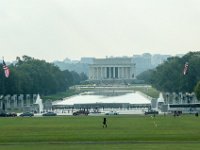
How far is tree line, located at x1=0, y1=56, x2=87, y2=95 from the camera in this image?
470 ft

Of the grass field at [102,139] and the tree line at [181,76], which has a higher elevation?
the tree line at [181,76]

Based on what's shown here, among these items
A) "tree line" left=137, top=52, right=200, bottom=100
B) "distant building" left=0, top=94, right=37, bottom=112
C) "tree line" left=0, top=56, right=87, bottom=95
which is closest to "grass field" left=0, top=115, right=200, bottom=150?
"distant building" left=0, top=94, right=37, bottom=112

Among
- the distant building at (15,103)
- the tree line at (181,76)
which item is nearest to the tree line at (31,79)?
the distant building at (15,103)

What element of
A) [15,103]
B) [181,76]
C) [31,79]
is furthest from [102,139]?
[31,79]

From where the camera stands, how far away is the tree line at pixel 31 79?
143250mm

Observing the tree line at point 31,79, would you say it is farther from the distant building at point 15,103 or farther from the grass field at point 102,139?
the grass field at point 102,139

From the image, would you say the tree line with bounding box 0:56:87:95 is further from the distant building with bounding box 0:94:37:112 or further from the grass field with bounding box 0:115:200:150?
the grass field with bounding box 0:115:200:150

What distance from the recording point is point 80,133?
190 feet

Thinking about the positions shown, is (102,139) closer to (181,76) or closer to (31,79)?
(181,76)

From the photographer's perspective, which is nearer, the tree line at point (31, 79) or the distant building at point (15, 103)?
the distant building at point (15, 103)

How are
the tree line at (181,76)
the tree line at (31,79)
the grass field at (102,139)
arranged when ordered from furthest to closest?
the tree line at (181,76) → the tree line at (31,79) → the grass field at (102,139)

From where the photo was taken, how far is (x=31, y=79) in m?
159

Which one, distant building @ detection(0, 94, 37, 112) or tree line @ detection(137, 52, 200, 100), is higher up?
tree line @ detection(137, 52, 200, 100)

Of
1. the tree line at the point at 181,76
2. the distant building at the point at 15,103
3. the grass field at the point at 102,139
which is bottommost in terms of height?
the grass field at the point at 102,139
